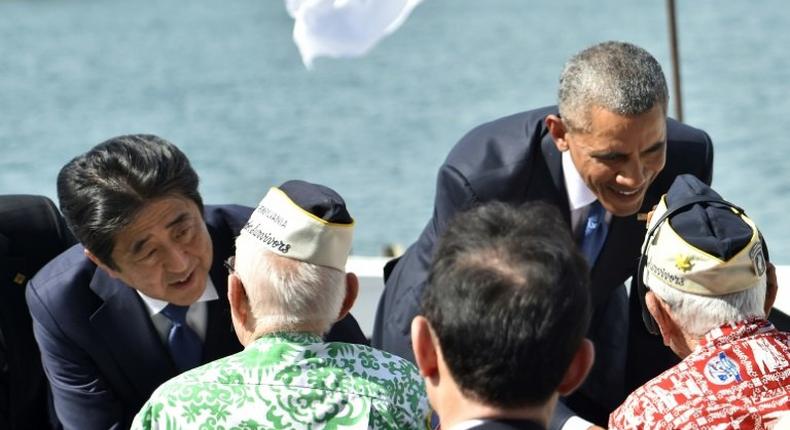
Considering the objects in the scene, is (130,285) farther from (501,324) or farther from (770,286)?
(501,324)

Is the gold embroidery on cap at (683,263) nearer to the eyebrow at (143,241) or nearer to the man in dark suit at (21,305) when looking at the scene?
the eyebrow at (143,241)

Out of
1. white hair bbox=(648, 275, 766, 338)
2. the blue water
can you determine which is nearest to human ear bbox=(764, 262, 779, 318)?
white hair bbox=(648, 275, 766, 338)

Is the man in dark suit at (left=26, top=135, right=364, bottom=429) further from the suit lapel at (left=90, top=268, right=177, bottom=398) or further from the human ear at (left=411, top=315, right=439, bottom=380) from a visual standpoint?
the human ear at (left=411, top=315, right=439, bottom=380)

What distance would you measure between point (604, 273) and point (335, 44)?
111 cm

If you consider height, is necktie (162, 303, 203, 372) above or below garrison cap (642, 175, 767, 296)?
below

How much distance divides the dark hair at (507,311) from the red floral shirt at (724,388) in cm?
46

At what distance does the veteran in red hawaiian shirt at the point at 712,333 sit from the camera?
2008mm

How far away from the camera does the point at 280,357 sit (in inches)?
80.4

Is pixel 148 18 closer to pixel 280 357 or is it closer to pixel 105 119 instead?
pixel 105 119

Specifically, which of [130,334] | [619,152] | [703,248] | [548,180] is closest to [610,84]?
[619,152]

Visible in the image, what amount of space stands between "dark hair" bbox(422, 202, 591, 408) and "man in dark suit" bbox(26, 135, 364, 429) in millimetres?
1299

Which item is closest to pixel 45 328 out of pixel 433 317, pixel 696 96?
pixel 433 317

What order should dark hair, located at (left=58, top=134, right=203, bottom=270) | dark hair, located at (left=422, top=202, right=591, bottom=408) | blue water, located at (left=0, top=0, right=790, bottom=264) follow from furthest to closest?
blue water, located at (left=0, top=0, right=790, bottom=264) → dark hair, located at (left=58, top=134, right=203, bottom=270) → dark hair, located at (left=422, top=202, right=591, bottom=408)

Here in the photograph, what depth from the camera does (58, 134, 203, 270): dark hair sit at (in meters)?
2.81
